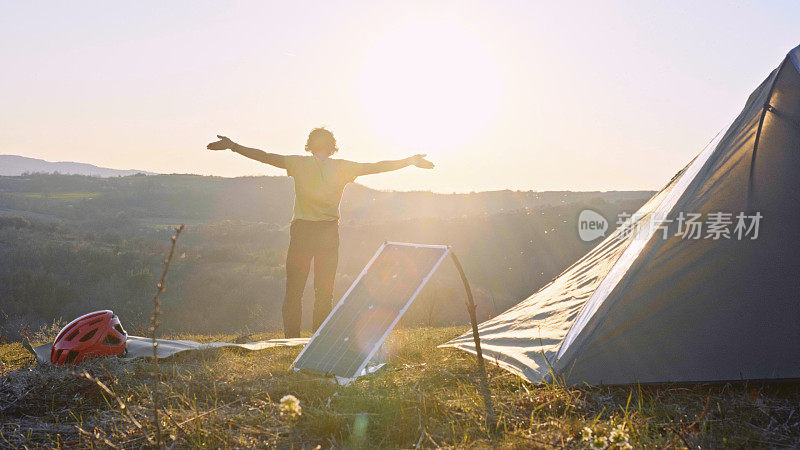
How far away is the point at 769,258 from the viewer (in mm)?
3818

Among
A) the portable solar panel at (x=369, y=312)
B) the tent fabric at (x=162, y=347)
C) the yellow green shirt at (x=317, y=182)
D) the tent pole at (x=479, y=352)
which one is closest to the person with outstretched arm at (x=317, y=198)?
the yellow green shirt at (x=317, y=182)

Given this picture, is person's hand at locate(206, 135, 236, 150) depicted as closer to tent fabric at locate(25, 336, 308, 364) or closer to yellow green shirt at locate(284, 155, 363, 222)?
yellow green shirt at locate(284, 155, 363, 222)

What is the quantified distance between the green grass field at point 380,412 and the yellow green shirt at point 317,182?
201 cm

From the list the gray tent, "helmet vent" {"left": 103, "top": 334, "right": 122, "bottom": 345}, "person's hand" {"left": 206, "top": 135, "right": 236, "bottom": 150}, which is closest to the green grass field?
the gray tent

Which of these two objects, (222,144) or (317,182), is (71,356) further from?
(317,182)

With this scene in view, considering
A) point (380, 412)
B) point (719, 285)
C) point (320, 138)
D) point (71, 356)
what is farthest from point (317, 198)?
point (719, 285)

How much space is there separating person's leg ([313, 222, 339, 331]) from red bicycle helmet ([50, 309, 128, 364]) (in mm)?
2020

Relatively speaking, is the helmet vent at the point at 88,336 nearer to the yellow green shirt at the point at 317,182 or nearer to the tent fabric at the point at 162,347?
Answer: the tent fabric at the point at 162,347

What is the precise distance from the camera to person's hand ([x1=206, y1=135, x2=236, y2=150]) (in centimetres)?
597

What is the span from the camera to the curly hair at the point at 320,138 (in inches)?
252

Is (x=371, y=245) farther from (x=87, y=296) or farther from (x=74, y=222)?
(x=74, y=222)

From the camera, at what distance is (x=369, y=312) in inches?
181

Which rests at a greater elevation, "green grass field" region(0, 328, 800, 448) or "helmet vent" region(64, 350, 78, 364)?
"green grass field" region(0, 328, 800, 448)

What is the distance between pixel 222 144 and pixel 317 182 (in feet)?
3.55
